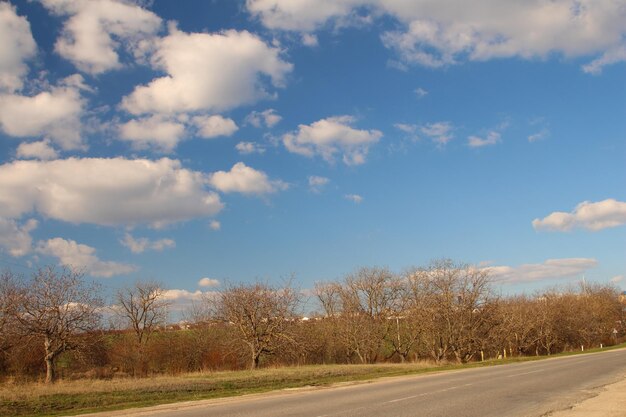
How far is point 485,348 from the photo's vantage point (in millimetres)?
52031

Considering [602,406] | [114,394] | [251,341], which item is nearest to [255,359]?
[251,341]

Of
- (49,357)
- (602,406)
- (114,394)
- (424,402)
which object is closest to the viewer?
(602,406)

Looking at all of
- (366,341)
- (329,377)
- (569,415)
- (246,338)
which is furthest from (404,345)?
(569,415)

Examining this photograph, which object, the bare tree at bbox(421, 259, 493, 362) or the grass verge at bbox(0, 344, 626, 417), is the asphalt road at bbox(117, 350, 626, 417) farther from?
the bare tree at bbox(421, 259, 493, 362)

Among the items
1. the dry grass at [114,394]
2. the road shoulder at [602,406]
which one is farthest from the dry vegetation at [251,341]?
the road shoulder at [602,406]

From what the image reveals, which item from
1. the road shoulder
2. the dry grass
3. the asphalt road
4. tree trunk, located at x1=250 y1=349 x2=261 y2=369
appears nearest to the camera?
the road shoulder

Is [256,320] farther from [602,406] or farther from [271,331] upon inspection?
[602,406]

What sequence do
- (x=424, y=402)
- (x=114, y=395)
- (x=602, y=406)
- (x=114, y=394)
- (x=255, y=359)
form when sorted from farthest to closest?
1. (x=255, y=359)
2. (x=114, y=394)
3. (x=114, y=395)
4. (x=424, y=402)
5. (x=602, y=406)

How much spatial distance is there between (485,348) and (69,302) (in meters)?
39.0

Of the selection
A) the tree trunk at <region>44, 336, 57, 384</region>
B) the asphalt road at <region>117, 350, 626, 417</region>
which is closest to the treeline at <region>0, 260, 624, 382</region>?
the tree trunk at <region>44, 336, 57, 384</region>

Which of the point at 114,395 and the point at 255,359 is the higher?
the point at 114,395

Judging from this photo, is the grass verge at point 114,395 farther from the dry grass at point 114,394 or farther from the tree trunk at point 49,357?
the tree trunk at point 49,357

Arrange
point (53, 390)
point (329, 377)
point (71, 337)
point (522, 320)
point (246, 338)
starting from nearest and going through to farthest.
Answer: point (53, 390) → point (329, 377) → point (71, 337) → point (246, 338) → point (522, 320)

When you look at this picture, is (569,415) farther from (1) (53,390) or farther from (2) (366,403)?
(1) (53,390)
